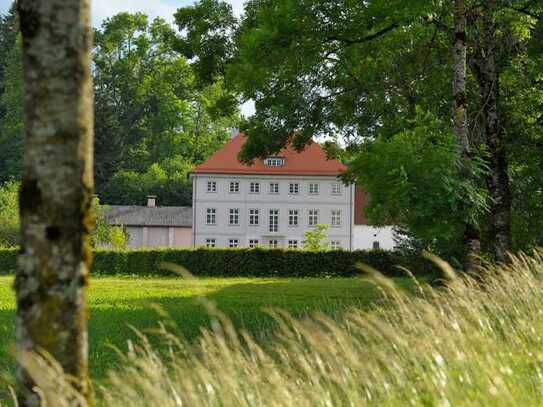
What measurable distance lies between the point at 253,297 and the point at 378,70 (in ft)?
26.3

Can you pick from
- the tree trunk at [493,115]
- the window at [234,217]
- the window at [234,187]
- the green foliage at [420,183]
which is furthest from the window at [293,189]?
the green foliage at [420,183]

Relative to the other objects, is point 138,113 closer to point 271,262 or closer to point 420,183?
point 271,262

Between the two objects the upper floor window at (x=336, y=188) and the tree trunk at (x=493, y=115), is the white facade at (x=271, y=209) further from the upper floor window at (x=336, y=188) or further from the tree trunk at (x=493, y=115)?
the tree trunk at (x=493, y=115)

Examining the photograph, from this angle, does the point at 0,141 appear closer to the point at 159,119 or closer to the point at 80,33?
the point at 159,119

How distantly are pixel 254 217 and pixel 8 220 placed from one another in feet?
58.4

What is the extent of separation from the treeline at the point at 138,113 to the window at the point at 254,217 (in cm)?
1250

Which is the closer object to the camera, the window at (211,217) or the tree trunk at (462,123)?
the tree trunk at (462,123)

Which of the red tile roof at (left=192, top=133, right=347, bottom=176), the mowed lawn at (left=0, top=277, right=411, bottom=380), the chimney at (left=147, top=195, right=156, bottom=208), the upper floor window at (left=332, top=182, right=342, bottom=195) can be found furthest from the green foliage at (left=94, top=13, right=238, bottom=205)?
the mowed lawn at (left=0, top=277, right=411, bottom=380)

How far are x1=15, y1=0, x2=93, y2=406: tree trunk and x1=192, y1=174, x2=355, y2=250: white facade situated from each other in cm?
6232

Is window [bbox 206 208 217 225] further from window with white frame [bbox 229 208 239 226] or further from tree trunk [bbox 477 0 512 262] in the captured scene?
tree trunk [bbox 477 0 512 262]

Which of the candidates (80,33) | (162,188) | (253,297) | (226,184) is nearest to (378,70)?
(253,297)

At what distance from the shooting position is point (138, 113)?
275 ft

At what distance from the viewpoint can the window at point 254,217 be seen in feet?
223

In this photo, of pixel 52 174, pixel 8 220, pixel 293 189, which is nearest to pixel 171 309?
pixel 52 174
